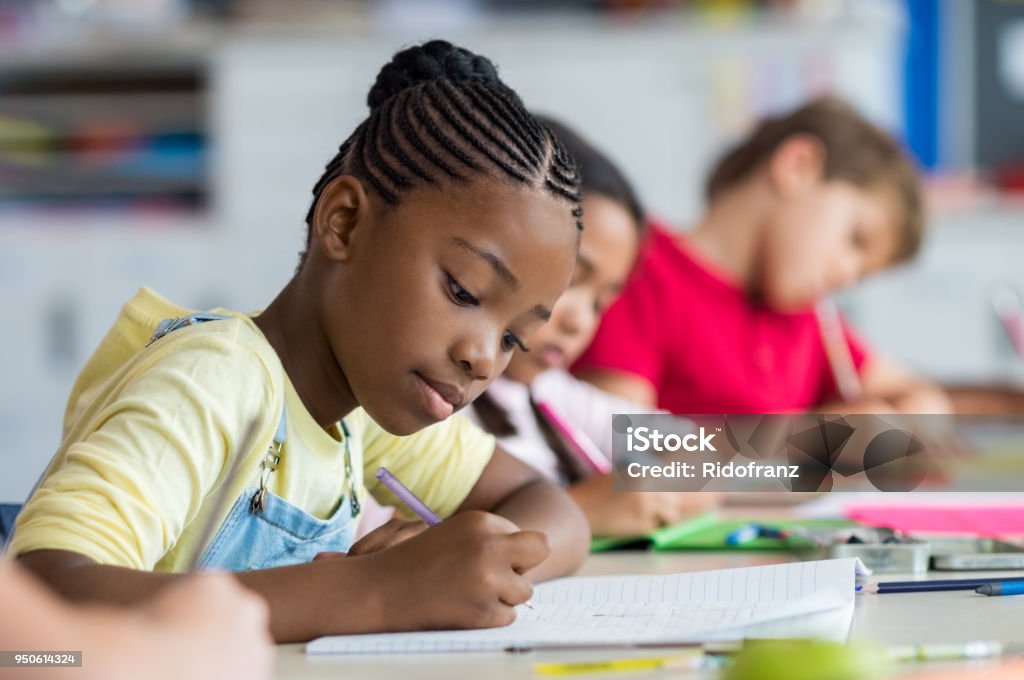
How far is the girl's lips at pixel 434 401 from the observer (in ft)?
2.50

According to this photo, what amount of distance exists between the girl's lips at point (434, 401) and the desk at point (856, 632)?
18 centimetres

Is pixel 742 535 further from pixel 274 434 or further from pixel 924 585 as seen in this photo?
pixel 274 434

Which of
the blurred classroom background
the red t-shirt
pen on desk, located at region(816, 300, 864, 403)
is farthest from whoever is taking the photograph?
the blurred classroom background

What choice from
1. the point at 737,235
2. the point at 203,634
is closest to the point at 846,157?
the point at 737,235

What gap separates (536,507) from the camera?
36.5 inches

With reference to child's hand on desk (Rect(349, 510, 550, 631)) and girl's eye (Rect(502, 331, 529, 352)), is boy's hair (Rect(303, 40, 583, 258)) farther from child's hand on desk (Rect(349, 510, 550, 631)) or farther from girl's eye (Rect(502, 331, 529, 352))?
child's hand on desk (Rect(349, 510, 550, 631))

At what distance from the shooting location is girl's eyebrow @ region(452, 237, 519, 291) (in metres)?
0.74

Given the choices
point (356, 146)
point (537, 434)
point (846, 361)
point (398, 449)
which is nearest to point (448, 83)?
point (356, 146)

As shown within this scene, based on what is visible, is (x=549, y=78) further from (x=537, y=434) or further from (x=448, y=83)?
(x=448, y=83)

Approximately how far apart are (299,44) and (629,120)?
3.00 feet

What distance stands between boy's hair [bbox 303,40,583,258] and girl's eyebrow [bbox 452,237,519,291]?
0.13 feet

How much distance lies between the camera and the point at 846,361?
2182mm

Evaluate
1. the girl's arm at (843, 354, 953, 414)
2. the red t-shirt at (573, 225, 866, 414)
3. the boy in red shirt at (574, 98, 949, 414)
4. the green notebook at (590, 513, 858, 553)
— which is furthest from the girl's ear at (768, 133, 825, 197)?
the green notebook at (590, 513, 858, 553)

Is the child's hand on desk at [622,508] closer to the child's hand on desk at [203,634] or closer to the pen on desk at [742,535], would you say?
the pen on desk at [742,535]
